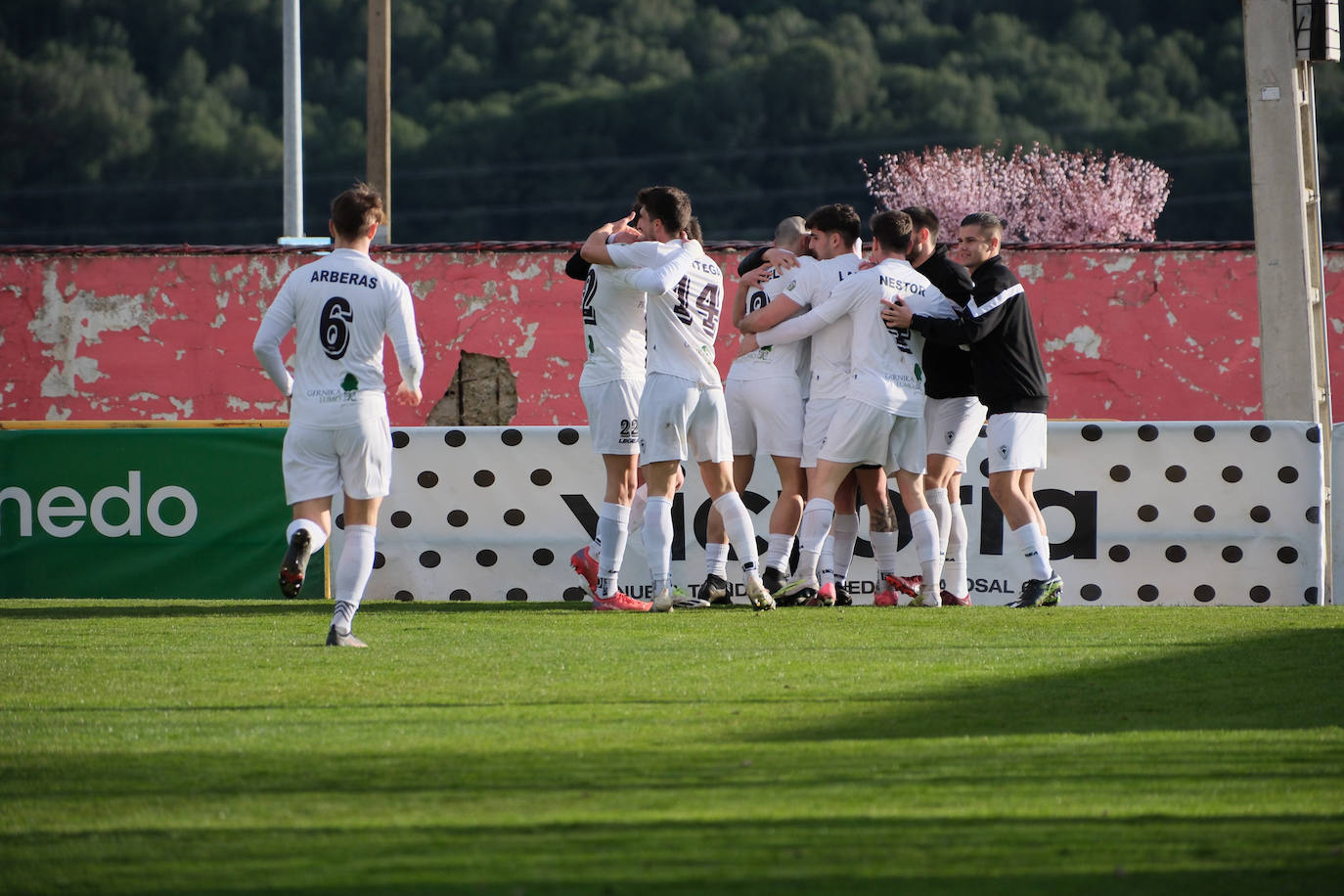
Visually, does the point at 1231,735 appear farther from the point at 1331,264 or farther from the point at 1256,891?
the point at 1331,264

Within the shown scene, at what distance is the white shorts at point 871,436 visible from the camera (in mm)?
8852

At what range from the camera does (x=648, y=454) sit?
28.0ft

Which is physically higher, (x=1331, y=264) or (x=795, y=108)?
(x=795, y=108)

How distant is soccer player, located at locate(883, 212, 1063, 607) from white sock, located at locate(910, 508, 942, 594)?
1.31 ft

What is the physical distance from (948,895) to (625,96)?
75.7 meters

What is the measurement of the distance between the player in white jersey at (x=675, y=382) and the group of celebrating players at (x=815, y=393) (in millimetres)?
10

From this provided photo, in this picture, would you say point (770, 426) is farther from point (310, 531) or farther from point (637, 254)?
point (310, 531)

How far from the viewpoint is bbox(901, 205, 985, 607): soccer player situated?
9359 millimetres

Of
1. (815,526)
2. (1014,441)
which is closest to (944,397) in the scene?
(1014,441)

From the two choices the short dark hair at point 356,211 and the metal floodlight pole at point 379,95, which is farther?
the metal floodlight pole at point 379,95

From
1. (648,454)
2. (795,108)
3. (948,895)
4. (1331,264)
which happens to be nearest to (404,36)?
(795,108)

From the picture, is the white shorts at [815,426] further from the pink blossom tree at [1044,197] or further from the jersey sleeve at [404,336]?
the pink blossom tree at [1044,197]

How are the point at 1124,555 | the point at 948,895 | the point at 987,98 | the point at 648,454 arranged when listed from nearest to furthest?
the point at 948,895 < the point at 648,454 < the point at 1124,555 < the point at 987,98

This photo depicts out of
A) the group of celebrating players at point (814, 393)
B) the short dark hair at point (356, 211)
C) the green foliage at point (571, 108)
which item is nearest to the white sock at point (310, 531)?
the group of celebrating players at point (814, 393)
